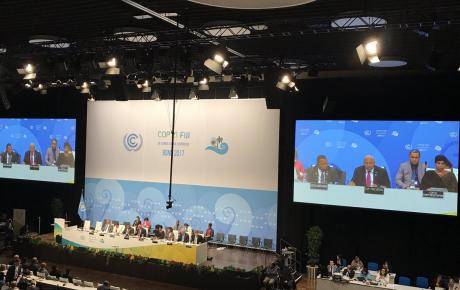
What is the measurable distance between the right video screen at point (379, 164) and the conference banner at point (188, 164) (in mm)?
1907

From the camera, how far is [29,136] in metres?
19.5

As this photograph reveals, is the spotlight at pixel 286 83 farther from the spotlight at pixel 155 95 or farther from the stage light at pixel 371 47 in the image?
the spotlight at pixel 155 95

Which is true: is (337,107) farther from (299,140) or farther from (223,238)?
(223,238)

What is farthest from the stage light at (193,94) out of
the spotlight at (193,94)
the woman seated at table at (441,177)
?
the woman seated at table at (441,177)

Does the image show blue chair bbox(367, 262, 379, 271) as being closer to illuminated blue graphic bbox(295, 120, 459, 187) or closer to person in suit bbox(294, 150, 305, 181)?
illuminated blue graphic bbox(295, 120, 459, 187)

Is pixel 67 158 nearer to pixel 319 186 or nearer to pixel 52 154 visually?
pixel 52 154

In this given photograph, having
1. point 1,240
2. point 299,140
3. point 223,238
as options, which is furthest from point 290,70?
point 1,240

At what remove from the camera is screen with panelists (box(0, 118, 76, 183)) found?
1875 cm

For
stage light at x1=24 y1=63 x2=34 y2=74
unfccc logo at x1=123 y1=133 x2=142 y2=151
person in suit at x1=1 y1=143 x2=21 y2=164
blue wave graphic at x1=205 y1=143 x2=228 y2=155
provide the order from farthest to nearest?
person in suit at x1=1 y1=143 x2=21 y2=164 < unfccc logo at x1=123 y1=133 x2=142 y2=151 < blue wave graphic at x1=205 y1=143 x2=228 y2=155 < stage light at x1=24 y1=63 x2=34 y2=74

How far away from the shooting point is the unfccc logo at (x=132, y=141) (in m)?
18.1

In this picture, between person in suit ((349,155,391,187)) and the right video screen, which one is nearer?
the right video screen

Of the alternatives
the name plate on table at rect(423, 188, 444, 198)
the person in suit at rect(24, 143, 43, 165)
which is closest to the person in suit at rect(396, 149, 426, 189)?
the name plate on table at rect(423, 188, 444, 198)

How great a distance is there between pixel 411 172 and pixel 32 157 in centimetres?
1417

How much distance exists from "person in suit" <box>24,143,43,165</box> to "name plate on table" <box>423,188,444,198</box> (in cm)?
1408
